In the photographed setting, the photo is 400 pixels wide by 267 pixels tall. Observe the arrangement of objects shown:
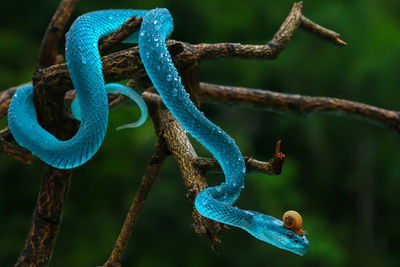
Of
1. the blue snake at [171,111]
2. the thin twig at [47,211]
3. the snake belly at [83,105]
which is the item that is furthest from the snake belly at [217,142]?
the thin twig at [47,211]

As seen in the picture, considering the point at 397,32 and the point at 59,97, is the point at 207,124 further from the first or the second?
the point at 397,32

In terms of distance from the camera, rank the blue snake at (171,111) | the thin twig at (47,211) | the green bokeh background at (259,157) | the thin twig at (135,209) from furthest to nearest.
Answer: the green bokeh background at (259,157)
the thin twig at (47,211)
the thin twig at (135,209)
the blue snake at (171,111)

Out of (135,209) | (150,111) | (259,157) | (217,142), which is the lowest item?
(259,157)

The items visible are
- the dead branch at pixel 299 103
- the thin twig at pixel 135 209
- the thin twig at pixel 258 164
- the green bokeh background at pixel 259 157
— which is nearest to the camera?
the thin twig at pixel 258 164

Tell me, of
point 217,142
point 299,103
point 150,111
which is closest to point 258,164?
point 217,142

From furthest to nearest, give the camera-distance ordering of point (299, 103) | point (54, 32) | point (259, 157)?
point (259, 157), point (299, 103), point (54, 32)

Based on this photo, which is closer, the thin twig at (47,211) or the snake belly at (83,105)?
the snake belly at (83,105)

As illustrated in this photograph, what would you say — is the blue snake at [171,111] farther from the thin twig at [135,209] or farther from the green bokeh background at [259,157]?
the green bokeh background at [259,157]

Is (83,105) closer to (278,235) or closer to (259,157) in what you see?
(278,235)
